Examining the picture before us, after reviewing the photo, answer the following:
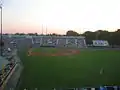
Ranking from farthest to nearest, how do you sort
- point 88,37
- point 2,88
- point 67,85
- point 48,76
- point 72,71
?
point 88,37 → point 72,71 → point 48,76 → point 67,85 → point 2,88

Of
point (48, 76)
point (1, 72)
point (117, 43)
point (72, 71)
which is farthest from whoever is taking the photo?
point (117, 43)

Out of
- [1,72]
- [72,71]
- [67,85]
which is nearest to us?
[67,85]

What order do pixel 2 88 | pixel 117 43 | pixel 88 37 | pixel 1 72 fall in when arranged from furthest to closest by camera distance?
pixel 88 37, pixel 117 43, pixel 1 72, pixel 2 88

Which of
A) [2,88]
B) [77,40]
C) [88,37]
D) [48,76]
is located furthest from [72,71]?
[88,37]

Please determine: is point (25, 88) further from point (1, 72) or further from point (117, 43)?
point (117, 43)

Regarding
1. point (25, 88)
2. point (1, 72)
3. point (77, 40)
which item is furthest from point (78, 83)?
point (77, 40)

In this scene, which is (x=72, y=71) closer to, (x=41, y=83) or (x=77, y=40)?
(x=41, y=83)

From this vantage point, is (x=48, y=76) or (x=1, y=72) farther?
(x=48, y=76)

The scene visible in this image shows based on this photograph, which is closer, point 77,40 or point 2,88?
point 2,88
